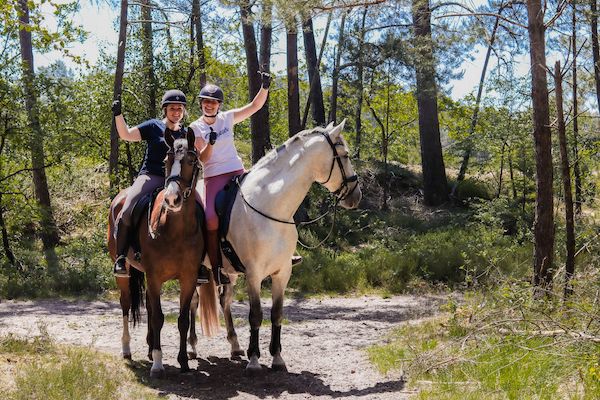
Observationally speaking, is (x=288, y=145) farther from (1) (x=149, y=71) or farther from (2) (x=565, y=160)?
(1) (x=149, y=71)

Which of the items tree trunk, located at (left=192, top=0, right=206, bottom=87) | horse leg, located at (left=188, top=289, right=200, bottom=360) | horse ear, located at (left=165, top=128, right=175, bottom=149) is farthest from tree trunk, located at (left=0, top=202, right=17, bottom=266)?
horse ear, located at (left=165, top=128, right=175, bottom=149)

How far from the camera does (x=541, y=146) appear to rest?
837 centimetres

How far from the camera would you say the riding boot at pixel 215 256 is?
21.7ft

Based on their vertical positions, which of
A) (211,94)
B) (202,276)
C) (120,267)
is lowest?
Result: (202,276)

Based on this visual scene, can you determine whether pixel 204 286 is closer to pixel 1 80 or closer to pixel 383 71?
pixel 1 80

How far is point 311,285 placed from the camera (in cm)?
1253

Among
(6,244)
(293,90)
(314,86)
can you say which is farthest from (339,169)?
(314,86)

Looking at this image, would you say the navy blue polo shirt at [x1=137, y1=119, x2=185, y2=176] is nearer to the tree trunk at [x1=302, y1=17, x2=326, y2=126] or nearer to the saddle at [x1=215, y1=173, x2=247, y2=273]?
the saddle at [x1=215, y1=173, x2=247, y2=273]

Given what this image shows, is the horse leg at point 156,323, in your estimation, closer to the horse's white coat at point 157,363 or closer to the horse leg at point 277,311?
the horse's white coat at point 157,363

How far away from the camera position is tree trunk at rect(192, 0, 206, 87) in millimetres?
16250

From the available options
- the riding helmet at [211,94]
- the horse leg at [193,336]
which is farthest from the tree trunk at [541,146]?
the horse leg at [193,336]

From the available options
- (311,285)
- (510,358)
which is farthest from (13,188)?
(510,358)

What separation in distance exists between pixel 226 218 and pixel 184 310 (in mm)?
1000

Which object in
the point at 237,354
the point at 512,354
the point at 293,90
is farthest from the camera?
the point at 293,90
